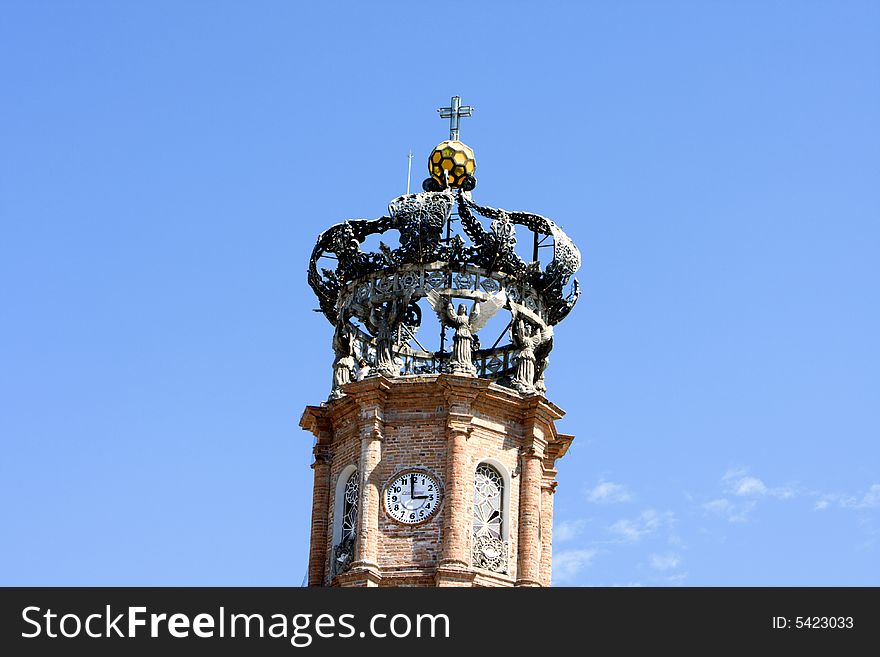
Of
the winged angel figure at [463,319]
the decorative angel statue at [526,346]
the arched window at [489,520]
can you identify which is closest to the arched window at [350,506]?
the arched window at [489,520]

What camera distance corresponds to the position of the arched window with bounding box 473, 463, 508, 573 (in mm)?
60375

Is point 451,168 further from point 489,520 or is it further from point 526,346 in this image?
point 489,520

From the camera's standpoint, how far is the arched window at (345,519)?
200ft

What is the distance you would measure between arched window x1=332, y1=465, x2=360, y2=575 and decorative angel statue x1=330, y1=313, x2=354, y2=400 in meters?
2.62

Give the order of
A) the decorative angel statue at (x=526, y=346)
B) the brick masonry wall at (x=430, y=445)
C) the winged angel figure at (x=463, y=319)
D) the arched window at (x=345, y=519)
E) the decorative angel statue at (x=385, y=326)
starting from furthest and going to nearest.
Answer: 1. the decorative angel statue at (x=526, y=346)
2. the decorative angel statue at (x=385, y=326)
3. the winged angel figure at (x=463, y=319)
4. the arched window at (x=345, y=519)
5. the brick masonry wall at (x=430, y=445)

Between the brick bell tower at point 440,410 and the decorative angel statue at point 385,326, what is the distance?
1.7 inches

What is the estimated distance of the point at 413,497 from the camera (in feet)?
199

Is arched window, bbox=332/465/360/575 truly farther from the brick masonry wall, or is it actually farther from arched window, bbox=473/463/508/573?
arched window, bbox=473/463/508/573

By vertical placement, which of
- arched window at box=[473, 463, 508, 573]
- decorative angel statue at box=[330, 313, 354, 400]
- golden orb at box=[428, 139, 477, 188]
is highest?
golden orb at box=[428, 139, 477, 188]

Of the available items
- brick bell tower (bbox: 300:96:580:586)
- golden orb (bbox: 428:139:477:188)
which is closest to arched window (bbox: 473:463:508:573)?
brick bell tower (bbox: 300:96:580:586)

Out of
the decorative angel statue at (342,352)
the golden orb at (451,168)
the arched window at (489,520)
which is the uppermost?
the golden orb at (451,168)

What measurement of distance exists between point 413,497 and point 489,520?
2391mm

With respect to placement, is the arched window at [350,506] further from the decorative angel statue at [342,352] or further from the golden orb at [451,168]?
the golden orb at [451,168]

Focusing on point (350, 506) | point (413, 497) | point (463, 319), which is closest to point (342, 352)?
point (463, 319)
